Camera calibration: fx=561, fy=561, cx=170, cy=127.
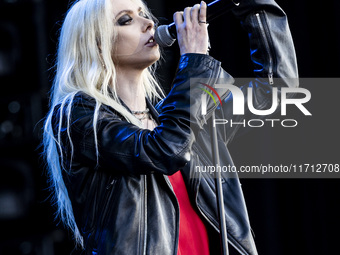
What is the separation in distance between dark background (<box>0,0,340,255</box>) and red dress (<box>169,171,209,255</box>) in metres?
1.12

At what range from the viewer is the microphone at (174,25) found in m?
1.54

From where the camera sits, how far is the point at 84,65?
1.82m

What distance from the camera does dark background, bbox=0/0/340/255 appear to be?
2779 mm

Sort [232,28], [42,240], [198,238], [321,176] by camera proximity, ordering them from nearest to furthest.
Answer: [198,238]
[321,176]
[232,28]
[42,240]

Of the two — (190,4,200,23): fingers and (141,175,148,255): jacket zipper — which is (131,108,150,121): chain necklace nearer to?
(141,175,148,255): jacket zipper

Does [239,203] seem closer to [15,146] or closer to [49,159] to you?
[49,159]

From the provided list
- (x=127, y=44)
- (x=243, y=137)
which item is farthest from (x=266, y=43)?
(x=243, y=137)

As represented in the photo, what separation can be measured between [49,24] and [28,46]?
0.21 meters

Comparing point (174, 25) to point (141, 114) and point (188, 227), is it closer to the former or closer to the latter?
point (141, 114)

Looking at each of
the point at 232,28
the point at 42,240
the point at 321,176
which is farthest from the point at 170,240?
the point at 42,240

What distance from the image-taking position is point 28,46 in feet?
12.3

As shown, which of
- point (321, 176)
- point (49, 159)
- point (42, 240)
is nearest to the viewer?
point (49, 159)

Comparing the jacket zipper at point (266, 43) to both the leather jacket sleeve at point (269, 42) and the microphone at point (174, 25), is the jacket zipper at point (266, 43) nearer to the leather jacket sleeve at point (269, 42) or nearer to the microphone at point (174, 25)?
the leather jacket sleeve at point (269, 42)

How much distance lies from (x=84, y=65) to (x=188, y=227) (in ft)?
2.02
